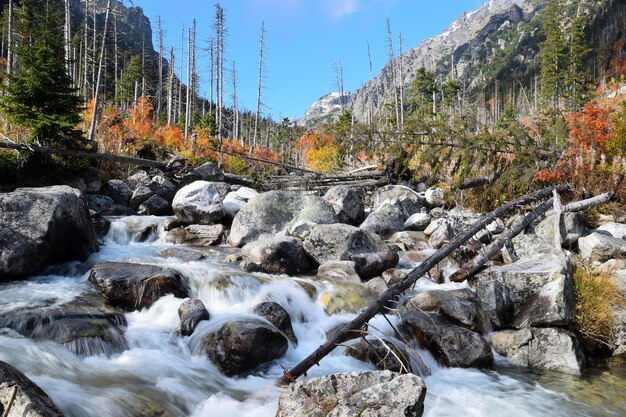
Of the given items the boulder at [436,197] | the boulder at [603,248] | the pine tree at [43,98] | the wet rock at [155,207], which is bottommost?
the boulder at [603,248]

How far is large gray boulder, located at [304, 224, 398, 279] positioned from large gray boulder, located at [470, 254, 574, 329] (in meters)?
2.45

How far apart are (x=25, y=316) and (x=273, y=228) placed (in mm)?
7003

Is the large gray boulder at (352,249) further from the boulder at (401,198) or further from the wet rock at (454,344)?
the boulder at (401,198)

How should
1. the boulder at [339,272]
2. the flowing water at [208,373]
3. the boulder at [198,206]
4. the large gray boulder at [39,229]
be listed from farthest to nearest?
the boulder at [198,206], the boulder at [339,272], the large gray boulder at [39,229], the flowing water at [208,373]

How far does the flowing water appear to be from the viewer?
4.46 meters

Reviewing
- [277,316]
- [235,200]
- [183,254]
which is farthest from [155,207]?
[277,316]

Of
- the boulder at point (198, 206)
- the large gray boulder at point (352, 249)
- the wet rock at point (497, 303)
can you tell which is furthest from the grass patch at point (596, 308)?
the boulder at point (198, 206)

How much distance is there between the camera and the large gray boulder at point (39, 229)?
7438mm

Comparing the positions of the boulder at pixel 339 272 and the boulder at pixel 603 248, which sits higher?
the boulder at pixel 603 248

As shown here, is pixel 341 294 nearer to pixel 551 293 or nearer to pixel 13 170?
pixel 551 293

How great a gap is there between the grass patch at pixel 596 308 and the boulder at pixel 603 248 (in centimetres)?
125

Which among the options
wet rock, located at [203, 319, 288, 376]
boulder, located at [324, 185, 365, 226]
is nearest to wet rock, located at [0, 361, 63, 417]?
wet rock, located at [203, 319, 288, 376]

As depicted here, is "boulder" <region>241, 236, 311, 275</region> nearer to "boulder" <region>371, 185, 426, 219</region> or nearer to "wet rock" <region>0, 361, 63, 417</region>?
"boulder" <region>371, 185, 426, 219</region>

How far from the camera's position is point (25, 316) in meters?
5.49
